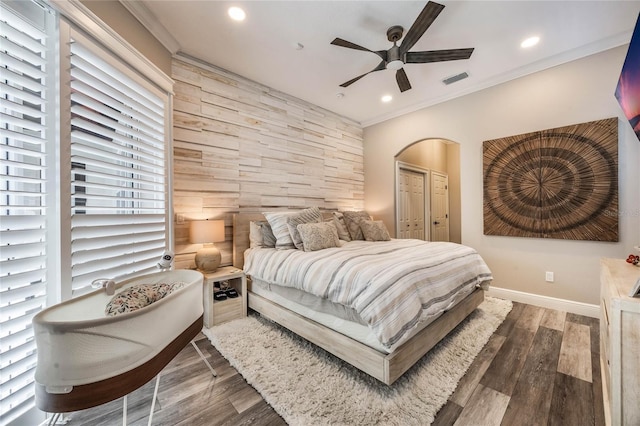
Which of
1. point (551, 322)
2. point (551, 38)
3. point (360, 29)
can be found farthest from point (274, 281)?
point (551, 38)

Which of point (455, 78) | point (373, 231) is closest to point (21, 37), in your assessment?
point (373, 231)

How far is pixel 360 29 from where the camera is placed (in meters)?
2.35

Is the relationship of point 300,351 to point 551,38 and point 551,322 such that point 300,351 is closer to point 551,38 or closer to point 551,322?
point 551,322

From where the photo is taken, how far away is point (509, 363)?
73.3 inches

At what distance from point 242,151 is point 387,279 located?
2497 mm

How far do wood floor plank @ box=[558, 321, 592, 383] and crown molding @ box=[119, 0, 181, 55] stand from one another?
428 centimetres

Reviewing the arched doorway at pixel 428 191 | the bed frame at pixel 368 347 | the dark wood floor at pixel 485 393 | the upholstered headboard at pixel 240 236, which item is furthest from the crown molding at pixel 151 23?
the arched doorway at pixel 428 191

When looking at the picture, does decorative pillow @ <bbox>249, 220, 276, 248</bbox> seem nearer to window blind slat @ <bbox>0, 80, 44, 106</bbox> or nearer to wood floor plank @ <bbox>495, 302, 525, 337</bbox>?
window blind slat @ <bbox>0, 80, 44, 106</bbox>

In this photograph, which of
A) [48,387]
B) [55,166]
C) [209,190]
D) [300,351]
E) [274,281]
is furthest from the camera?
[209,190]

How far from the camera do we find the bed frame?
155 centimetres

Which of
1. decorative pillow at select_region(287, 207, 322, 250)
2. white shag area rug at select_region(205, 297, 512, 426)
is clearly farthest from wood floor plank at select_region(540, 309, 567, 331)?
decorative pillow at select_region(287, 207, 322, 250)

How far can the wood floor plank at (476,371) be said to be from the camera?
1.54 metres

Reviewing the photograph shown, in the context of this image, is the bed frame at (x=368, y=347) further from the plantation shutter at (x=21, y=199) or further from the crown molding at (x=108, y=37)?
the crown molding at (x=108, y=37)

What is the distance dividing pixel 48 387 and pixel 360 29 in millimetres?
3121
